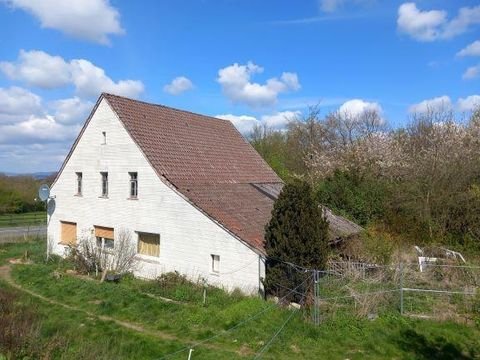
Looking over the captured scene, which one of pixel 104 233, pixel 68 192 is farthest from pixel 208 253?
pixel 68 192

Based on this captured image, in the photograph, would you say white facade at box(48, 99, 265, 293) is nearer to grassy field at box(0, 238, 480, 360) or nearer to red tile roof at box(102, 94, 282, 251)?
red tile roof at box(102, 94, 282, 251)

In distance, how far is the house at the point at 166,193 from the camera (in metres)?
16.4

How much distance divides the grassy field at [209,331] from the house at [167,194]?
1.52 metres

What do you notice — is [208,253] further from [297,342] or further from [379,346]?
[379,346]

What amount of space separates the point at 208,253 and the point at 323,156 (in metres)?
18.6

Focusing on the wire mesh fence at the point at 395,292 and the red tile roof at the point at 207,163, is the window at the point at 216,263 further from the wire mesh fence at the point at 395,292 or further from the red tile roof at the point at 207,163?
the wire mesh fence at the point at 395,292

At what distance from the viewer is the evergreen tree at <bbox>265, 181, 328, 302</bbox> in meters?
13.9

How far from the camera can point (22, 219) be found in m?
47.0

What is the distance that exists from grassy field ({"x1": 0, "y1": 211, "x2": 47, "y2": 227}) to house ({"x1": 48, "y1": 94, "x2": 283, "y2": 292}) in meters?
22.6

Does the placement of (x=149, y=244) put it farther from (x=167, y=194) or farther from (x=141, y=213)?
(x=167, y=194)

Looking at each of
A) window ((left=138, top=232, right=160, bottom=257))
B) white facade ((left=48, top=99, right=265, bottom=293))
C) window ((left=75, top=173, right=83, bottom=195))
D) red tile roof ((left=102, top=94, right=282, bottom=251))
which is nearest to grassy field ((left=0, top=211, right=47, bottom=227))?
white facade ((left=48, top=99, right=265, bottom=293))

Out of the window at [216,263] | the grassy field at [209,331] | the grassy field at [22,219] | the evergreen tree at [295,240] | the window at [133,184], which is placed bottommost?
the grassy field at [209,331]

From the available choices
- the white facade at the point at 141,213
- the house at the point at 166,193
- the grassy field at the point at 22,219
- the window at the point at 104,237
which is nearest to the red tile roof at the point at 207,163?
the house at the point at 166,193

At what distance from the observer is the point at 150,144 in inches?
791
